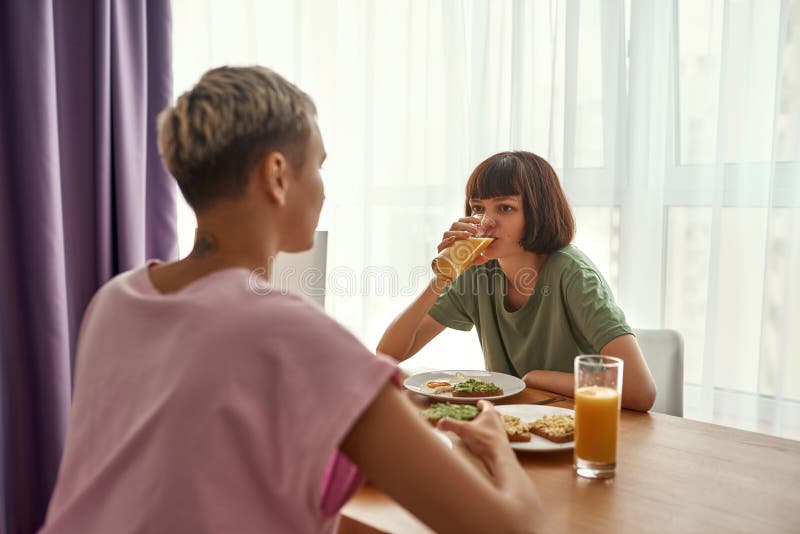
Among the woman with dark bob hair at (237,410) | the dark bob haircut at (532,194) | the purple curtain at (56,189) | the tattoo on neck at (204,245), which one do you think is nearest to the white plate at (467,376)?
the dark bob haircut at (532,194)

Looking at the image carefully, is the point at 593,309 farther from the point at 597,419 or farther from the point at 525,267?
the point at 597,419

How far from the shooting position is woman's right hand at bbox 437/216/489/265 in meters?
1.80

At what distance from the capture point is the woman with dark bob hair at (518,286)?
1816 mm

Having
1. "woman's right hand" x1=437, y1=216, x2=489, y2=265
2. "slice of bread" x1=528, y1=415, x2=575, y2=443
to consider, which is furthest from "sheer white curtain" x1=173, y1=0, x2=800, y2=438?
Result: "slice of bread" x1=528, y1=415, x2=575, y2=443

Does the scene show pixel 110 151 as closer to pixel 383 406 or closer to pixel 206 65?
pixel 206 65

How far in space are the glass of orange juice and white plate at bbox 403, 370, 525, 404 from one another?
352 millimetres

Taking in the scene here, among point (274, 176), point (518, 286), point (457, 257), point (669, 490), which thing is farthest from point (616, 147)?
point (274, 176)

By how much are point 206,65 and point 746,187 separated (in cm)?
265

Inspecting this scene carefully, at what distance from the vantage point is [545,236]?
190 cm

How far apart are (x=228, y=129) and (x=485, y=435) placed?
0.54 meters

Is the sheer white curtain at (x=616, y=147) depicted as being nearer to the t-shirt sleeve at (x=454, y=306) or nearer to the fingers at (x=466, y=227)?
the t-shirt sleeve at (x=454, y=306)

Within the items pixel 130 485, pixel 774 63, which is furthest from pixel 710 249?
pixel 130 485

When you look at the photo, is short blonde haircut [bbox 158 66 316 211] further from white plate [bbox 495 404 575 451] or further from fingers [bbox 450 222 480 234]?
fingers [bbox 450 222 480 234]

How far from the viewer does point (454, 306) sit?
2.08m
